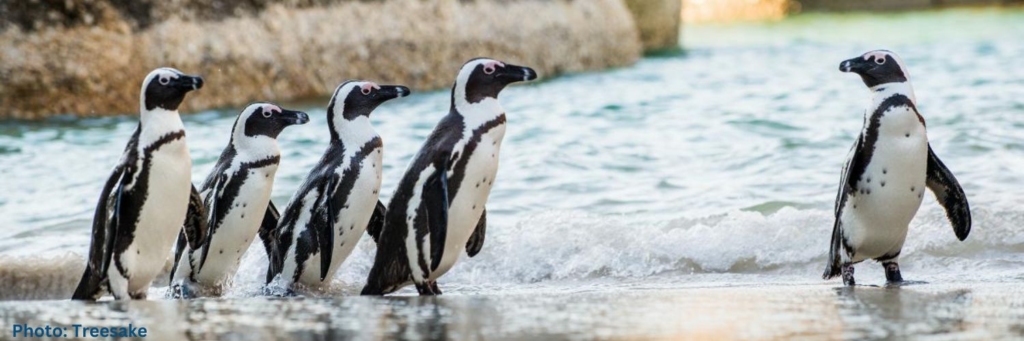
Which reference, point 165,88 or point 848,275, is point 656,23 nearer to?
point 848,275

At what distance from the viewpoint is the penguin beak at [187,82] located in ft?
14.9

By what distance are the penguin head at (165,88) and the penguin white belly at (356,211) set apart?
68 centimetres

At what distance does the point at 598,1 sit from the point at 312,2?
4211 mm

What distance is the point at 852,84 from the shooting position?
11539mm

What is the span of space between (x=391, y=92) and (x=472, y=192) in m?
0.70

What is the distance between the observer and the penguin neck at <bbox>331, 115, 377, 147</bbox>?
5.04 meters

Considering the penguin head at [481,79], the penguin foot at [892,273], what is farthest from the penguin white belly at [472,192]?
the penguin foot at [892,273]

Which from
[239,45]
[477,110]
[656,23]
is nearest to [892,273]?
[477,110]

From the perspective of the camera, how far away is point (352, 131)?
16.6ft

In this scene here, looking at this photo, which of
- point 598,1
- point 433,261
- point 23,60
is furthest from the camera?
point 598,1

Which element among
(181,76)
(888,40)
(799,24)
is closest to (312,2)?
(181,76)

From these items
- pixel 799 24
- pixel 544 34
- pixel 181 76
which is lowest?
pixel 799 24

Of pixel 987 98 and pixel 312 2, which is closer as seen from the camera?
pixel 987 98

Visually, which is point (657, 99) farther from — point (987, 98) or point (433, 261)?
point (433, 261)
